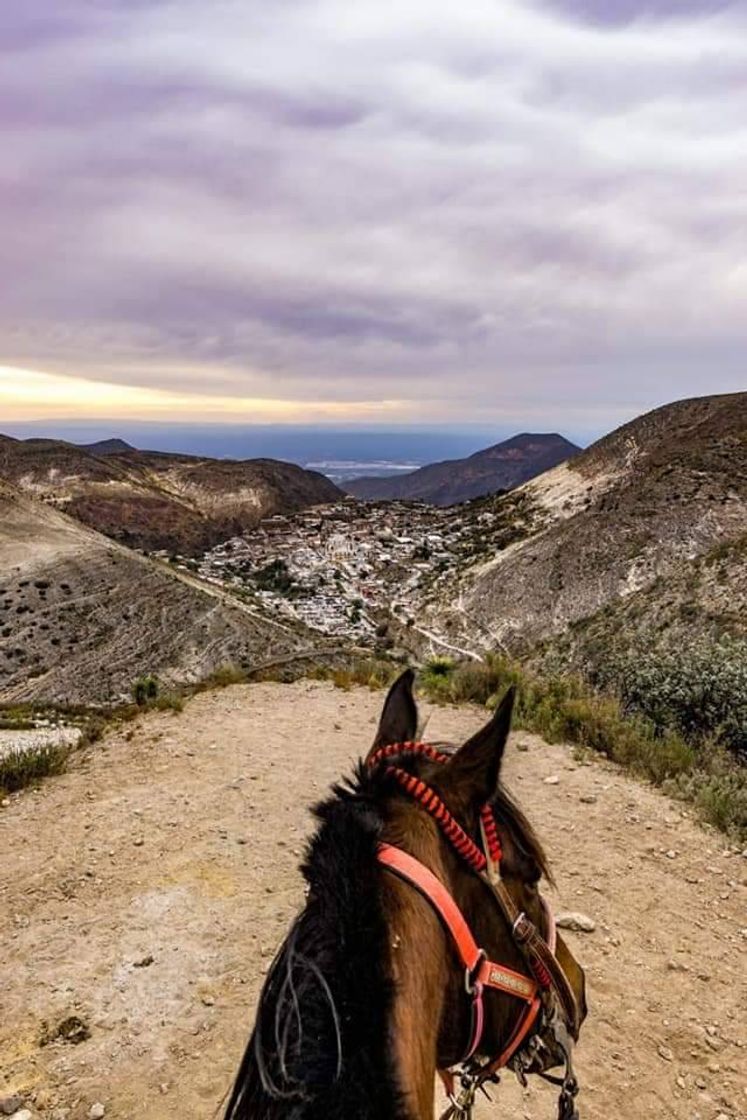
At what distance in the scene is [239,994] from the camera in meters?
4.43

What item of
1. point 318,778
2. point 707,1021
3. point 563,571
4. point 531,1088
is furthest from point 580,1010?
point 563,571

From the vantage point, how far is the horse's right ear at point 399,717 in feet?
6.02

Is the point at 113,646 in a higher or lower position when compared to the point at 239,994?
lower

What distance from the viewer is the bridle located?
1.46m

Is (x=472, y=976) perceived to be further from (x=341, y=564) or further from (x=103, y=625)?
(x=341, y=564)

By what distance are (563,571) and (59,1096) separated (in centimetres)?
3131

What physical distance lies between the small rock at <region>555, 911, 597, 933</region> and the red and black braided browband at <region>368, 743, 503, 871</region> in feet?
13.3

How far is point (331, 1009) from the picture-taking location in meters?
1.25

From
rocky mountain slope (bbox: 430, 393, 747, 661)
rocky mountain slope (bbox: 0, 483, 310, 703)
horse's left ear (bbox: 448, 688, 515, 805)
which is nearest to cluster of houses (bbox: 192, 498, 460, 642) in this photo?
rocky mountain slope (bbox: 430, 393, 747, 661)

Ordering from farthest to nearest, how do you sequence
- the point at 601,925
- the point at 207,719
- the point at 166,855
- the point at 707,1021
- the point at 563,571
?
the point at 563,571
the point at 207,719
the point at 166,855
the point at 601,925
the point at 707,1021

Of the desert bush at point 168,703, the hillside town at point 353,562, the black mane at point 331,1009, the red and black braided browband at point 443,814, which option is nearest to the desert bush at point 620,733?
the desert bush at point 168,703

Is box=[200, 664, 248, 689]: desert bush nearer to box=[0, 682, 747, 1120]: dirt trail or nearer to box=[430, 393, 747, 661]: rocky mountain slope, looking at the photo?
box=[0, 682, 747, 1120]: dirt trail

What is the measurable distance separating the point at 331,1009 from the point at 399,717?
73 cm

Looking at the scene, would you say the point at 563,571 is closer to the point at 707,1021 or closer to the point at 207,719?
the point at 207,719
